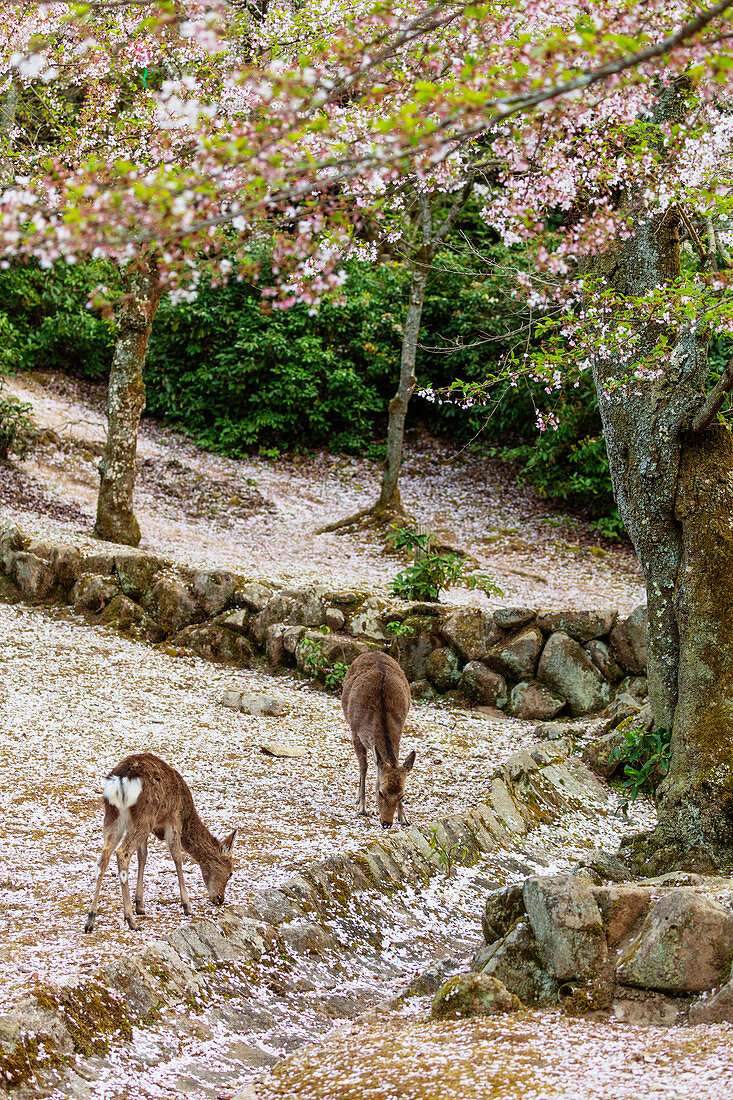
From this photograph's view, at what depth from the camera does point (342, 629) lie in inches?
486

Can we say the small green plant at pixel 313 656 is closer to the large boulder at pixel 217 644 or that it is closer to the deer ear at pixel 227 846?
the large boulder at pixel 217 644

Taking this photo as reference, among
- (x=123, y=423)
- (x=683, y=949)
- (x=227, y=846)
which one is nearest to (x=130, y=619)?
(x=123, y=423)

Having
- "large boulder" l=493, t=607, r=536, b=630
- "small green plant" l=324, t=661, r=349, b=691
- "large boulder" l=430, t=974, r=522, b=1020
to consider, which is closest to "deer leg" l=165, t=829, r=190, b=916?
"large boulder" l=430, t=974, r=522, b=1020

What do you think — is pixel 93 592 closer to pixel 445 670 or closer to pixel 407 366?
pixel 445 670

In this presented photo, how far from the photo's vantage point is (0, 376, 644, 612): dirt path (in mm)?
16984

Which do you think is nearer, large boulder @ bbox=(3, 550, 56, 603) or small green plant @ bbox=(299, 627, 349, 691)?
small green plant @ bbox=(299, 627, 349, 691)

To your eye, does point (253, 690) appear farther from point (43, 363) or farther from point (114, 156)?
point (43, 363)

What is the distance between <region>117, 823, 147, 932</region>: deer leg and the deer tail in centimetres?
18

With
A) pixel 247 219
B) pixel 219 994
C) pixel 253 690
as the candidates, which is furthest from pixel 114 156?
pixel 219 994

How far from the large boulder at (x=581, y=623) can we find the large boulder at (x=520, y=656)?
205mm

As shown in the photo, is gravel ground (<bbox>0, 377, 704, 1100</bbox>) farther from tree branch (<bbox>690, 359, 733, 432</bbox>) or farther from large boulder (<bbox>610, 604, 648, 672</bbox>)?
tree branch (<bbox>690, 359, 733, 432</bbox>)

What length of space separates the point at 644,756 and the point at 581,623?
10.0 feet

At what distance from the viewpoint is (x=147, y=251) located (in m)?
4.37

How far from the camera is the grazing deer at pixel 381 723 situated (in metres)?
7.54
